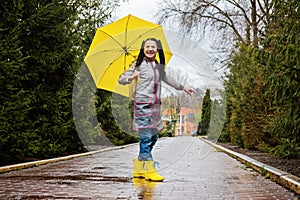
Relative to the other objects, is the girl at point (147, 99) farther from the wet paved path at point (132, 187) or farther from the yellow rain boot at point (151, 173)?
the wet paved path at point (132, 187)

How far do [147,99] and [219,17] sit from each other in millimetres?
17096

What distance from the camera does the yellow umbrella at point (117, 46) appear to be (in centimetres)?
768

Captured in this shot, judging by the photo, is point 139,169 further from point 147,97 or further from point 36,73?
point 36,73

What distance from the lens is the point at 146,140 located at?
677 cm

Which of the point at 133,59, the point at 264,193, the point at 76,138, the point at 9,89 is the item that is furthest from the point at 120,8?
the point at 264,193

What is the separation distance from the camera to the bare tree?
21828 mm

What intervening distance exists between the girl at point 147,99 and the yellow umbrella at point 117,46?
742mm

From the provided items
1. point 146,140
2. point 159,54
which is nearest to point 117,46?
point 159,54

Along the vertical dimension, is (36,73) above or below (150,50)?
above

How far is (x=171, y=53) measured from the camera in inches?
314

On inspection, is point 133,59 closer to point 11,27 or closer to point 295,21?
point 295,21

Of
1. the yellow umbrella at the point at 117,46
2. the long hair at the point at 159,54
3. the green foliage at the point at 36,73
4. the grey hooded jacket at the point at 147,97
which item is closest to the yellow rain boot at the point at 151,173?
the grey hooded jacket at the point at 147,97

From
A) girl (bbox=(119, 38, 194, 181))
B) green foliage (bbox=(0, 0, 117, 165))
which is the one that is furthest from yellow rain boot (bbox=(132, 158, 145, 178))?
green foliage (bbox=(0, 0, 117, 165))

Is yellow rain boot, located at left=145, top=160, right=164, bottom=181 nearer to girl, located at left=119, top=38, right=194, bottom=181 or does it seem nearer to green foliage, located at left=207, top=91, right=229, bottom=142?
girl, located at left=119, top=38, right=194, bottom=181
